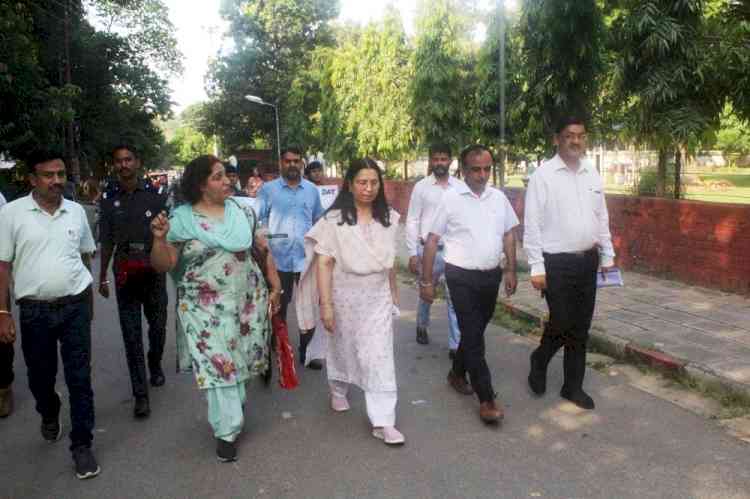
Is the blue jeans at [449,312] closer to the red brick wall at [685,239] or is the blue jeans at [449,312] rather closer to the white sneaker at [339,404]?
the white sneaker at [339,404]

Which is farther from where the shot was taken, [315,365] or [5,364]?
[315,365]

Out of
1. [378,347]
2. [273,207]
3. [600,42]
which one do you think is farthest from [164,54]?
[378,347]

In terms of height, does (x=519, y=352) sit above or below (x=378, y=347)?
below

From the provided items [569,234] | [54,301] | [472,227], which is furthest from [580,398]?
[54,301]

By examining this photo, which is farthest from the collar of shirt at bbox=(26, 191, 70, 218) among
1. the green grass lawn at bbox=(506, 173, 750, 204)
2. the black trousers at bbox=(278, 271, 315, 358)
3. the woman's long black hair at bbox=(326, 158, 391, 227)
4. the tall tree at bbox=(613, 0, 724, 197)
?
the green grass lawn at bbox=(506, 173, 750, 204)

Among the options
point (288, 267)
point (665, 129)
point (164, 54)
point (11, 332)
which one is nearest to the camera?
point (11, 332)

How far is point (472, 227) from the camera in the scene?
459 centimetres

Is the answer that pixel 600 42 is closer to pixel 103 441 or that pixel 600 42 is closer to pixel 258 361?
pixel 258 361

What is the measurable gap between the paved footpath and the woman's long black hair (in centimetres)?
275

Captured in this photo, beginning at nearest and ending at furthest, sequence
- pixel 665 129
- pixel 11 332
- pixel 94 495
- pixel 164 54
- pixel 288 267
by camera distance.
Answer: pixel 94 495 < pixel 11 332 < pixel 288 267 < pixel 665 129 < pixel 164 54

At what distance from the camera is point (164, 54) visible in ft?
126

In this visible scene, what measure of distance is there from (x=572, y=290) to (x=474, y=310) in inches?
27.9

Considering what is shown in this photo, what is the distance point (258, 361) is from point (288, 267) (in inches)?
80.7

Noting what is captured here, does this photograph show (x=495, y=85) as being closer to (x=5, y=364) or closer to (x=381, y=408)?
(x=381, y=408)
